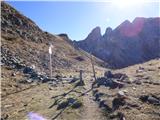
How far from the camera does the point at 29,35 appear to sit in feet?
246

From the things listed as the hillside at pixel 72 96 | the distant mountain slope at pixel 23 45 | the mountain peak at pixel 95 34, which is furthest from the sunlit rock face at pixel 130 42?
the hillside at pixel 72 96

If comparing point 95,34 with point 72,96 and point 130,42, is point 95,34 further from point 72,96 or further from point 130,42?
point 72,96

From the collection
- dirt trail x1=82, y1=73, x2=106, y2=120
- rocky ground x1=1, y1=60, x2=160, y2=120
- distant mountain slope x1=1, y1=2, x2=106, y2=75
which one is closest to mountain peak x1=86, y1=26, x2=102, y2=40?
distant mountain slope x1=1, y1=2, x2=106, y2=75

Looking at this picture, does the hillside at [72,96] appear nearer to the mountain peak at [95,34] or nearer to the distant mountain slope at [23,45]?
the distant mountain slope at [23,45]

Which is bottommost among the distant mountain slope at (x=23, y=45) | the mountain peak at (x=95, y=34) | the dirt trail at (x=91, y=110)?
the dirt trail at (x=91, y=110)

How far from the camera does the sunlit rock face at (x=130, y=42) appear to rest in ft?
390

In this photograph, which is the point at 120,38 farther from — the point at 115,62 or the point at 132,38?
the point at 115,62

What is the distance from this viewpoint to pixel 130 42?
125 m

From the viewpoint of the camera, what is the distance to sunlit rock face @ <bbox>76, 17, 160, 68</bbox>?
11898cm

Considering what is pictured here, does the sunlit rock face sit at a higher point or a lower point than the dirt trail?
higher

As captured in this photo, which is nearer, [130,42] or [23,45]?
[23,45]

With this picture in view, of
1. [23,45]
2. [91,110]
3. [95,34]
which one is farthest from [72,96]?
[95,34]

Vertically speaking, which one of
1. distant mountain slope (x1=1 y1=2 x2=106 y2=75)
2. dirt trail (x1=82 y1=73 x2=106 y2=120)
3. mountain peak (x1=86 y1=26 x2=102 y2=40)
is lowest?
dirt trail (x1=82 y1=73 x2=106 y2=120)

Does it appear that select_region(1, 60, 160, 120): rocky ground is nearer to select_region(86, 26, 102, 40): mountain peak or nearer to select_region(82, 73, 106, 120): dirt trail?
select_region(82, 73, 106, 120): dirt trail
